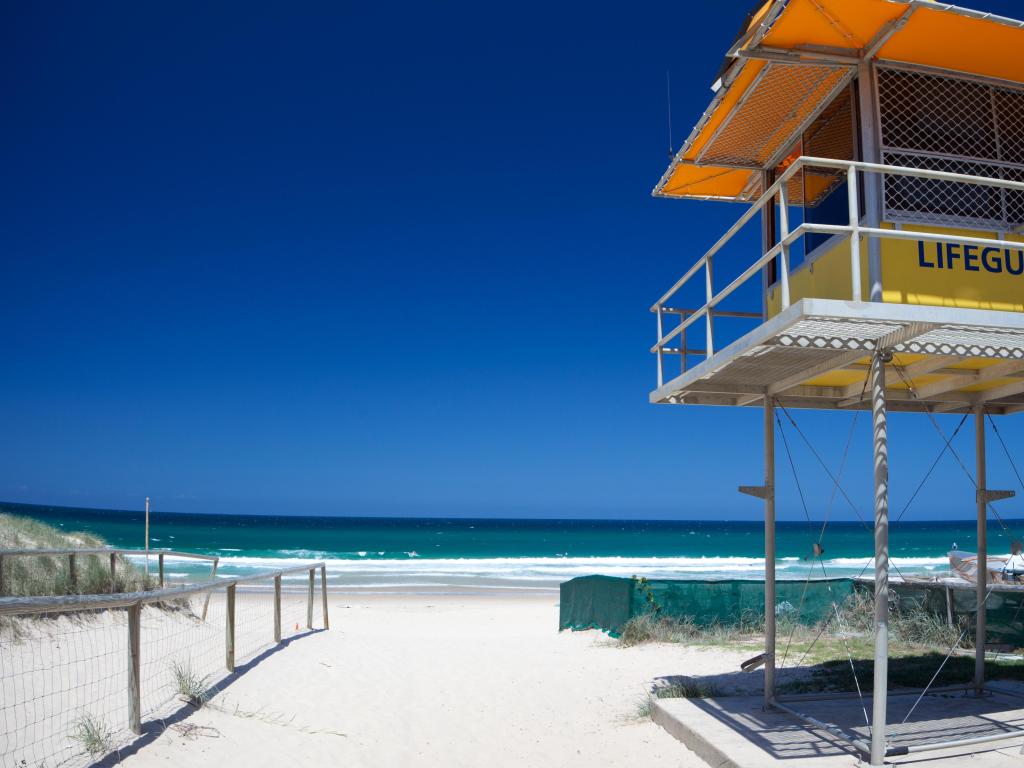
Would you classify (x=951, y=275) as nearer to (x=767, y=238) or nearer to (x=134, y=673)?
(x=767, y=238)

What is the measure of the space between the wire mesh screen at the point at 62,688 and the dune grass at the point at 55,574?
83cm

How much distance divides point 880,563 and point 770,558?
1.83m

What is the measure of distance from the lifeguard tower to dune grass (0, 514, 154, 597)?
29.3ft

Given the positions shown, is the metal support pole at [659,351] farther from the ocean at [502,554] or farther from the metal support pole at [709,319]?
the ocean at [502,554]

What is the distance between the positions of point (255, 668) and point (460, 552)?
2176 inches

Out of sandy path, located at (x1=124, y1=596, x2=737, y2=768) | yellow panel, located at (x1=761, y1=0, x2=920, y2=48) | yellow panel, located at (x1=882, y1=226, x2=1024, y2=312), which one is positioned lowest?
sandy path, located at (x1=124, y1=596, x2=737, y2=768)

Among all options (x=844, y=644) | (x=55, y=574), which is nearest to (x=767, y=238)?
(x=844, y=644)

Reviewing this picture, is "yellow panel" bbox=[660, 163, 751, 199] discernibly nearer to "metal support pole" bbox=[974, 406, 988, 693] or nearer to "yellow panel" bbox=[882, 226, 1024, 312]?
"yellow panel" bbox=[882, 226, 1024, 312]

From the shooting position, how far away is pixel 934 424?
727 cm

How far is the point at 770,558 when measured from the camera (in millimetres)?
7895

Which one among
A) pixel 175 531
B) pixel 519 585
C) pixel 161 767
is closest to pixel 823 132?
pixel 161 767

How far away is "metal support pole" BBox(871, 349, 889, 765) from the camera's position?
19.8ft

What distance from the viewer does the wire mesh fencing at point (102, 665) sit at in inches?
241

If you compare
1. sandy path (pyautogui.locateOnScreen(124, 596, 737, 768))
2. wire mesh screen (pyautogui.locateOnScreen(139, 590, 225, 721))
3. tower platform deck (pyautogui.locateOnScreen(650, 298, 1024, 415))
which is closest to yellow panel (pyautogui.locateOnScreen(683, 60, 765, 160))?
tower platform deck (pyautogui.locateOnScreen(650, 298, 1024, 415))
